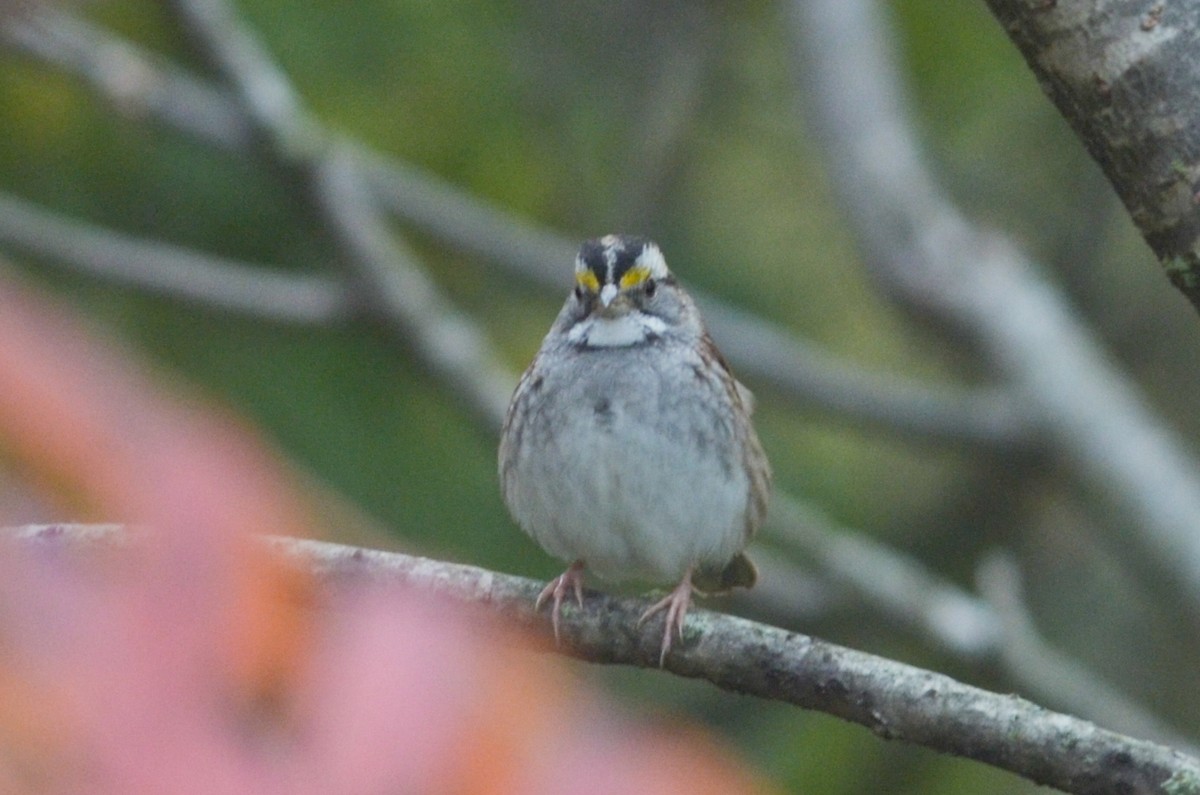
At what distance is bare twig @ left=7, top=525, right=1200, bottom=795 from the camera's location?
245 cm

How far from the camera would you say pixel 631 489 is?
4375mm

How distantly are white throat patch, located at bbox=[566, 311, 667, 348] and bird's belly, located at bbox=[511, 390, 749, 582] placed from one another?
0.81ft

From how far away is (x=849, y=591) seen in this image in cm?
697

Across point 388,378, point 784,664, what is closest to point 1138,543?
point 388,378

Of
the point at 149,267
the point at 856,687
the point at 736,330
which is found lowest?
the point at 856,687

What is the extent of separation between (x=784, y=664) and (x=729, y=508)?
1660 millimetres

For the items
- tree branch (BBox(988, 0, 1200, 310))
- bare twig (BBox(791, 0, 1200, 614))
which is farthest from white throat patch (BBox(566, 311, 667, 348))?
bare twig (BBox(791, 0, 1200, 614))

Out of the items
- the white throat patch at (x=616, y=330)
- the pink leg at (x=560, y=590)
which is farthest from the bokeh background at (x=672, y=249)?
the pink leg at (x=560, y=590)

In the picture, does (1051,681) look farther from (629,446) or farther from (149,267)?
(149,267)

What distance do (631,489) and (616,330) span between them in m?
0.55

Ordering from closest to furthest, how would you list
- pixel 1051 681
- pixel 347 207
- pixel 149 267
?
pixel 1051 681, pixel 149 267, pixel 347 207

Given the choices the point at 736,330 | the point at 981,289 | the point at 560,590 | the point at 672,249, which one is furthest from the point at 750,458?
the point at 672,249

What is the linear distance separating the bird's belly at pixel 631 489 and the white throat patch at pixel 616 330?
0.25 metres

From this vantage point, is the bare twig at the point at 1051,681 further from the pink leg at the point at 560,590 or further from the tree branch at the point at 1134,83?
the tree branch at the point at 1134,83
